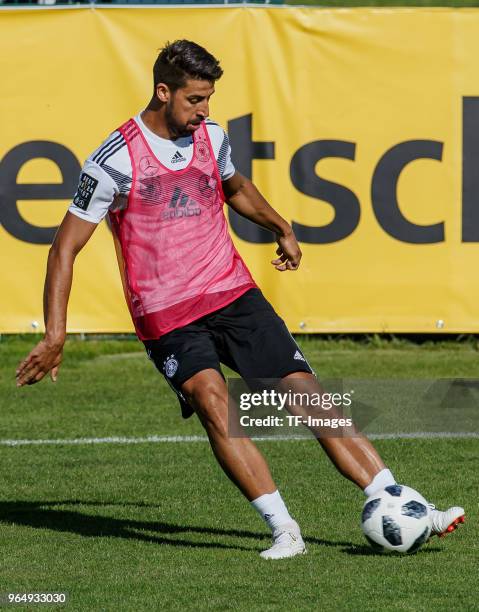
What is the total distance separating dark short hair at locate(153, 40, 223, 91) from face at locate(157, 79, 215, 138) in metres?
0.03

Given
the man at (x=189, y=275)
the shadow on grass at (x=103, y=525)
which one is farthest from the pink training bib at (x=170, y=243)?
the shadow on grass at (x=103, y=525)

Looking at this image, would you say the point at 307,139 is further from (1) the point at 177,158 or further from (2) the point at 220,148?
(1) the point at 177,158

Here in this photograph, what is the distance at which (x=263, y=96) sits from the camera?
38.8ft

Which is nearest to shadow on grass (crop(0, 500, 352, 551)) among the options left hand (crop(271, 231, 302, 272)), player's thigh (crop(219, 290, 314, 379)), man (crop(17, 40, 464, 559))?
man (crop(17, 40, 464, 559))

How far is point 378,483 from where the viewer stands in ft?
20.4

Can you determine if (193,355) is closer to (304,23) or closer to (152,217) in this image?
(152,217)

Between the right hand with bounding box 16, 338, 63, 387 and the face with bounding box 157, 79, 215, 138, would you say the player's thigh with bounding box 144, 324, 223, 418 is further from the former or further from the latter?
the face with bounding box 157, 79, 215, 138

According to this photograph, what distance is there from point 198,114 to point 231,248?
27.5 inches

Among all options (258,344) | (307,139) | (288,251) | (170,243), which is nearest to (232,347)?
(258,344)

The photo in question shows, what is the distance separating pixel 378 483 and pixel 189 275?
49.9 inches

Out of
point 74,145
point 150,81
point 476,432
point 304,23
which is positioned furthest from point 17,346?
point 476,432

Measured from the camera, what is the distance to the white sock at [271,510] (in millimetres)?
6141

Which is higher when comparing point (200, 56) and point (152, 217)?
point (200, 56)

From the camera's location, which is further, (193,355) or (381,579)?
(193,355)
